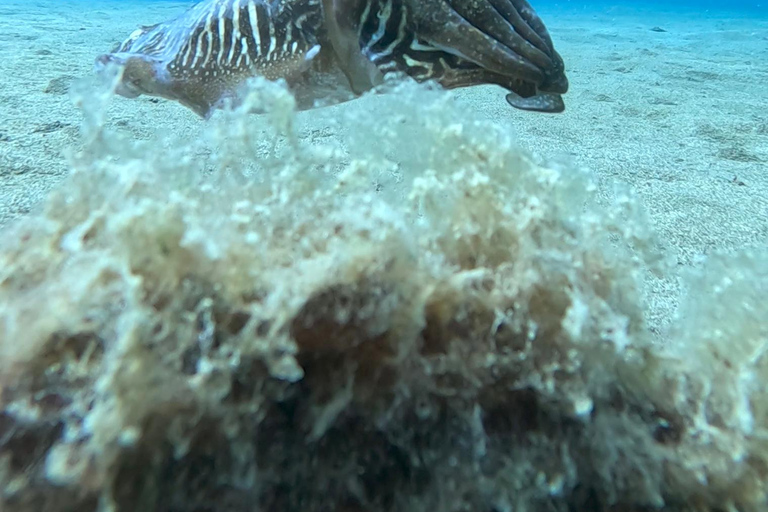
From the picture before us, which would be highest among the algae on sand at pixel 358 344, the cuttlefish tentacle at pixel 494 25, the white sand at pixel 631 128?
the cuttlefish tentacle at pixel 494 25

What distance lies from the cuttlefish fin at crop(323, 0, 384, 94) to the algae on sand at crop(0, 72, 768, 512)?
39.4 inches

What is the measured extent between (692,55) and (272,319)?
368 inches

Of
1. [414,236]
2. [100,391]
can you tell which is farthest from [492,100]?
[100,391]

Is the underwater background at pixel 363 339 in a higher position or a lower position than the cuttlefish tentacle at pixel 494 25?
lower

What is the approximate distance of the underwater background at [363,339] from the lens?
0.79 m

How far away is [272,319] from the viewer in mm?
835

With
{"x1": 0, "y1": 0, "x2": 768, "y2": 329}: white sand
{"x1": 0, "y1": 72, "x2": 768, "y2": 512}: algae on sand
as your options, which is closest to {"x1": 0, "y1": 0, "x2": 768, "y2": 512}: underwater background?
{"x1": 0, "y1": 72, "x2": 768, "y2": 512}: algae on sand

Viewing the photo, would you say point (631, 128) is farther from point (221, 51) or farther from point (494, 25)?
point (221, 51)

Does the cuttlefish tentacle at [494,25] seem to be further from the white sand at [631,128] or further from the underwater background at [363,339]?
the underwater background at [363,339]

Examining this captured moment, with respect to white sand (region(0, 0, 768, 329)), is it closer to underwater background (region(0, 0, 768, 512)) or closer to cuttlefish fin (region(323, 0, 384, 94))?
underwater background (region(0, 0, 768, 512))

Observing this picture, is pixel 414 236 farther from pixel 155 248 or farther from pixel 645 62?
pixel 645 62

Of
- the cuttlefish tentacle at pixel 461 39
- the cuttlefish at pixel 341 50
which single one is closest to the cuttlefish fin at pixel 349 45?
the cuttlefish at pixel 341 50

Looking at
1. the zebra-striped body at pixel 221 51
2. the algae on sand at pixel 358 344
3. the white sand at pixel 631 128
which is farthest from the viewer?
the white sand at pixel 631 128

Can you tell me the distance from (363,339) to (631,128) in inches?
154
